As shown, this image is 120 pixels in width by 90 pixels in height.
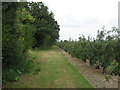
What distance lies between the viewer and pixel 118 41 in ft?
30.2

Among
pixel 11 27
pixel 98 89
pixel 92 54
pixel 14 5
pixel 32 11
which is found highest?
pixel 32 11

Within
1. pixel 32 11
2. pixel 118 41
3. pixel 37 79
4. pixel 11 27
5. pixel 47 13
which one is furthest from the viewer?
pixel 47 13

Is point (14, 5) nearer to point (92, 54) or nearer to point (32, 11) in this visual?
point (92, 54)

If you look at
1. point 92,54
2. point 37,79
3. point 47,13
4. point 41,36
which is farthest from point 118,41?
point 47,13

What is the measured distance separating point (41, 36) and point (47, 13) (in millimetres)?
5412

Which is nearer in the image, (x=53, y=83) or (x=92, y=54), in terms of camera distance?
(x=53, y=83)

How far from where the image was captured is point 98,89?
10.6 meters

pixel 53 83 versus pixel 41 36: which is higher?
pixel 41 36

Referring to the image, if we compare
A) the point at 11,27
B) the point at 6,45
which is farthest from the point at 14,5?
the point at 6,45

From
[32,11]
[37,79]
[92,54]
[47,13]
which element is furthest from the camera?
[47,13]

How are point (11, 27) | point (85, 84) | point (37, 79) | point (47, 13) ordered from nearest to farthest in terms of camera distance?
point (11, 27)
point (85, 84)
point (37, 79)
point (47, 13)

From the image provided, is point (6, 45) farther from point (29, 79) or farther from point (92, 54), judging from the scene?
point (92, 54)

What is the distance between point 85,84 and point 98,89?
1.05 metres

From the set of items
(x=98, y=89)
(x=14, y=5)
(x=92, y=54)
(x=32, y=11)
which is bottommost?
(x=98, y=89)
